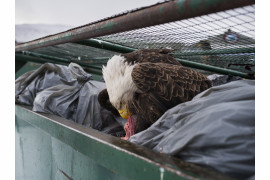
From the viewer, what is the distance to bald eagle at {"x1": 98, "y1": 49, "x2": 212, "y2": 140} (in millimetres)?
1461

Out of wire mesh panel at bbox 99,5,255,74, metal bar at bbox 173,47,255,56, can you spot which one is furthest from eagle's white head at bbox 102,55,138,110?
metal bar at bbox 173,47,255,56

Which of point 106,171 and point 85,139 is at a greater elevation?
point 85,139

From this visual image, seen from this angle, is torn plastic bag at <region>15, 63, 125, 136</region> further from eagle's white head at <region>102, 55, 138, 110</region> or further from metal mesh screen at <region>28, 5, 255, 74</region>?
metal mesh screen at <region>28, 5, 255, 74</region>

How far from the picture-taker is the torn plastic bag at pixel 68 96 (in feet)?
6.52

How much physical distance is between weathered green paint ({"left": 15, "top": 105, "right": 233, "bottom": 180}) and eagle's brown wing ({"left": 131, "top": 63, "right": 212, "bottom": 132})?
384mm

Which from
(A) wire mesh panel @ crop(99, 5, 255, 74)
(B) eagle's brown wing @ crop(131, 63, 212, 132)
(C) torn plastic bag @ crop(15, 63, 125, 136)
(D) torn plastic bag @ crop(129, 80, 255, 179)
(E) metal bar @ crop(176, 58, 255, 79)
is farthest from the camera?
(E) metal bar @ crop(176, 58, 255, 79)

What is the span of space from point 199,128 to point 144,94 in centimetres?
71

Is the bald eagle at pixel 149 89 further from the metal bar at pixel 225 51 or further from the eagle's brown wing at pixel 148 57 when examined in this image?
the metal bar at pixel 225 51

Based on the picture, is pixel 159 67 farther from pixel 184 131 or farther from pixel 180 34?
pixel 184 131

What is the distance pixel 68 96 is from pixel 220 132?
63.3 inches

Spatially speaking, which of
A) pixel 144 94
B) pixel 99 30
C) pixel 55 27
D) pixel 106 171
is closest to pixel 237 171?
pixel 106 171

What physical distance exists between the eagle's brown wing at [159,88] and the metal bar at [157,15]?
37 cm

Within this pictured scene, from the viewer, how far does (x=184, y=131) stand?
0.88m

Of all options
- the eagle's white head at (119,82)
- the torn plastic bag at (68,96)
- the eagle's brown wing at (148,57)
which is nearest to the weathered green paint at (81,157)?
the torn plastic bag at (68,96)
